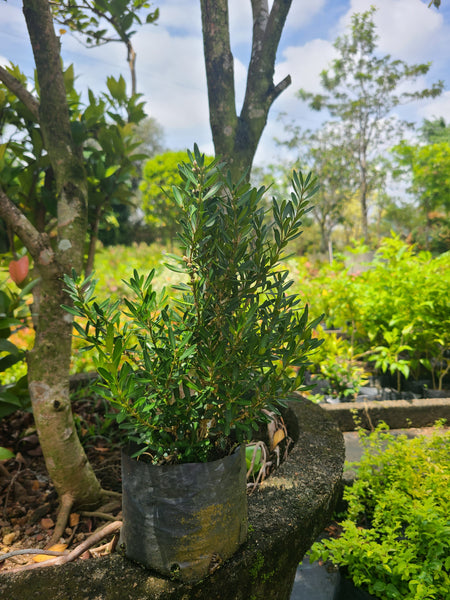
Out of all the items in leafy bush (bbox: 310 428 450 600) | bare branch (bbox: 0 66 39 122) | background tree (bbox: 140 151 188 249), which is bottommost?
leafy bush (bbox: 310 428 450 600)

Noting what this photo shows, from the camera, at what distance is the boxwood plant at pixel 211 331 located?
0.86 m

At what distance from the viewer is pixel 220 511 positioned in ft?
2.86

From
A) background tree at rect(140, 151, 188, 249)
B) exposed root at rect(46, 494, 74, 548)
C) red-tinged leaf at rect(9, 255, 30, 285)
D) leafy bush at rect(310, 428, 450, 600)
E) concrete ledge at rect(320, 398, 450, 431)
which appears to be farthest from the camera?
background tree at rect(140, 151, 188, 249)

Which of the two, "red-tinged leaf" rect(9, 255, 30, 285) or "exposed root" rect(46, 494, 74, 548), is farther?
"red-tinged leaf" rect(9, 255, 30, 285)

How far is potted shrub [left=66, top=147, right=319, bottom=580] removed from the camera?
84cm

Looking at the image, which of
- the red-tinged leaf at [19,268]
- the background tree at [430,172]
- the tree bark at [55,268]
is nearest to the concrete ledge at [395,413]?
the tree bark at [55,268]

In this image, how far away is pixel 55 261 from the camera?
4.58 feet

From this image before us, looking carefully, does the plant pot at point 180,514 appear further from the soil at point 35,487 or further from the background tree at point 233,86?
the background tree at point 233,86

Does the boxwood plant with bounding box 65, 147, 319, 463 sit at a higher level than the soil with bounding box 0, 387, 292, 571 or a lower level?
higher

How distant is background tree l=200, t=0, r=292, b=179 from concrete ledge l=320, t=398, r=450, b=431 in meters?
1.71

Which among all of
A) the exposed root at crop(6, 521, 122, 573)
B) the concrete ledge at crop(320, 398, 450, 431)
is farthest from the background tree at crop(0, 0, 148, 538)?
the concrete ledge at crop(320, 398, 450, 431)

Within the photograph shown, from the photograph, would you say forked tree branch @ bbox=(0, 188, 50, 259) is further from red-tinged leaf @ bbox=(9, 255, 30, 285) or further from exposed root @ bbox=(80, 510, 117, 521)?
exposed root @ bbox=(80, 510, 117, 521)

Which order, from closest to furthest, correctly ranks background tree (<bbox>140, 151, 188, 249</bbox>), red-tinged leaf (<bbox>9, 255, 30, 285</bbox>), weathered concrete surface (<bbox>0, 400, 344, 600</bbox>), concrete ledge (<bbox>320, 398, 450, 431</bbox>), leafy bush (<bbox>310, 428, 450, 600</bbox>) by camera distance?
weathered concrete surface (<bbox>0, 400, 344, 600</bbox>) → leafy bush (<bbox>310, 428, 450, 600</bbox>) → red-tinged leaf (<bbox>9, 255, 30, 285</bbox>) → concrete ledge (<bbox>320, 398, 450, 431</bbox>) → background tree (<bbox>140, 151, 188, 249</bbox>)

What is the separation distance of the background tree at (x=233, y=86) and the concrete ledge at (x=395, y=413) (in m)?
1.71
